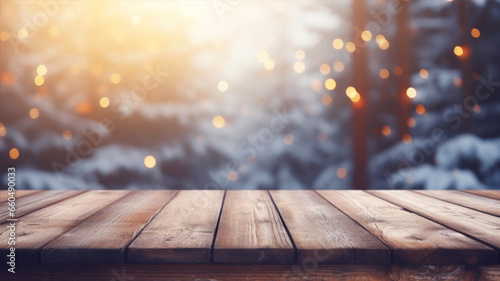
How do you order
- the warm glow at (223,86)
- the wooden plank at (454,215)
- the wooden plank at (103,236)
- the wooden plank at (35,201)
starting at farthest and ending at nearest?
the warm glow at (223,86), the wooden plank at (35,201), the wooden plank at (454,215), the wooden plank at (103,236)

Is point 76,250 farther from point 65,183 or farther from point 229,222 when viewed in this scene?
point 65,183

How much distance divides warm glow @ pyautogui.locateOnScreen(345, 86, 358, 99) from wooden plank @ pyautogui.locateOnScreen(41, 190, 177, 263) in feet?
3.82

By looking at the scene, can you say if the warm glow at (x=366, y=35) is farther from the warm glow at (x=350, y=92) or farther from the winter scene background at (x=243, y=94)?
the warm glow at (x=350, y=92)

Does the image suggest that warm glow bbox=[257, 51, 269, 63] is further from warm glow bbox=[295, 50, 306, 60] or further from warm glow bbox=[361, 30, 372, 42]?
warm glow bbox=[361, 30, 372, 42]

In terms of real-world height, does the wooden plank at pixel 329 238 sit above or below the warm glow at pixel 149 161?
below

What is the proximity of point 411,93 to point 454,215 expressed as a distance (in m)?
1.03

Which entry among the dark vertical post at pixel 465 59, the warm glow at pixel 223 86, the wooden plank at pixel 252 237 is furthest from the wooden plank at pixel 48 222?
the dark vertical post at pixel 465 59

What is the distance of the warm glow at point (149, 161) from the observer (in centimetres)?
207

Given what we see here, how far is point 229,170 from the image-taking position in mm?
2086

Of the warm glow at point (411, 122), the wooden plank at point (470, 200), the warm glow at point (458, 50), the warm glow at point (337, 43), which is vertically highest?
the warm glow at point (337, 43)

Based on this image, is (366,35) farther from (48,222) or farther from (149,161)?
(48,222)

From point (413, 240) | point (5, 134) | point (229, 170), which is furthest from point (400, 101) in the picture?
point (5, 134)

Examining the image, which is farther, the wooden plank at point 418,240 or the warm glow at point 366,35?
the warm glow at point 366,35

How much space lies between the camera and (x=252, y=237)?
90 cm
